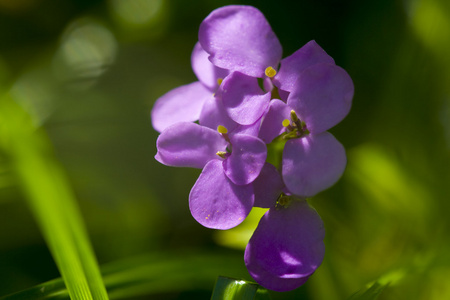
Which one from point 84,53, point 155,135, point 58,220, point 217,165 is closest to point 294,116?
point 217,165

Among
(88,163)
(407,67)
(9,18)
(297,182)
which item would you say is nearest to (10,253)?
(88,163)

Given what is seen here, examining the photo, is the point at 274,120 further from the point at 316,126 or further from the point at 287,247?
the point at 287,247

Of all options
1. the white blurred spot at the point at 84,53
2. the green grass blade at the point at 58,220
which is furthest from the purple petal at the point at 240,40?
the white blurred spot at the point at 84,53

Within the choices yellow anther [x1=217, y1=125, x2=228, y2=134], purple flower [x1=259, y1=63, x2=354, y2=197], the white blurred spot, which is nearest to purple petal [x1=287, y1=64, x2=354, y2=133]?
purple flower [x1=259, y1=63, x2=354, y2=197]

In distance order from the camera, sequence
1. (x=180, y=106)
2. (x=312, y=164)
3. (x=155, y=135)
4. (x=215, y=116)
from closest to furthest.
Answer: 1. (x=312, y=164)
2. (x=215, y=116)
3. (x=180, y=106)
4. (x=155, y=135)

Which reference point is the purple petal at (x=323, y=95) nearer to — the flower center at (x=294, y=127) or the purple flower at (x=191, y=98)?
the flower center at (x=294, y=127)

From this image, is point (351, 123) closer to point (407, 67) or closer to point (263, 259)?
point (407, 67)
